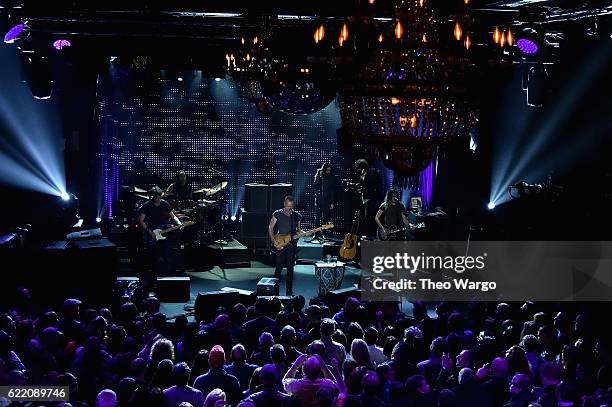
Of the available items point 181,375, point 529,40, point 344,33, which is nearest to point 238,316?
point 181,375

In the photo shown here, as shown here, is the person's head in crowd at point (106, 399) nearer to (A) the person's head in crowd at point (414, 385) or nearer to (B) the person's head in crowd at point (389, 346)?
(A) the person's head in crowd at point (414, 385)

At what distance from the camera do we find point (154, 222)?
14516mm

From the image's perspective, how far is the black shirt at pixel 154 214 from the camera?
14500mm

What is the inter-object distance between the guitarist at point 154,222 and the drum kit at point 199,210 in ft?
9.80

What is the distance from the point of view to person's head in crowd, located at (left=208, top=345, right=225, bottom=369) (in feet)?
22.7

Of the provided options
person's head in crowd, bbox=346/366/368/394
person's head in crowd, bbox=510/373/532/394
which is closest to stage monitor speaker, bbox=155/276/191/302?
person's head in crowd, bbox=346/366/368/394

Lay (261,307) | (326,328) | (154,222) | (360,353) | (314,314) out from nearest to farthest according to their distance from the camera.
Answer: (360,353)
(326,328)
(314,314)
(261,307)
(154,222)

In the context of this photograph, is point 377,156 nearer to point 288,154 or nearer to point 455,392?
point 455,392

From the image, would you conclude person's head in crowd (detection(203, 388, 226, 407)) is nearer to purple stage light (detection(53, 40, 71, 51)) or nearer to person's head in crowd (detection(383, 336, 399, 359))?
person's head in crowd (detection(383, 336, 399, 359))

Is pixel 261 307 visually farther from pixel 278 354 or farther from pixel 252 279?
pixel 252 279

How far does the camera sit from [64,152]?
18.6 metres

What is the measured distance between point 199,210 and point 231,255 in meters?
1.63

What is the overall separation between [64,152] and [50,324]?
35.2 feet

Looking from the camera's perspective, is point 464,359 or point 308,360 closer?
point 308,360
